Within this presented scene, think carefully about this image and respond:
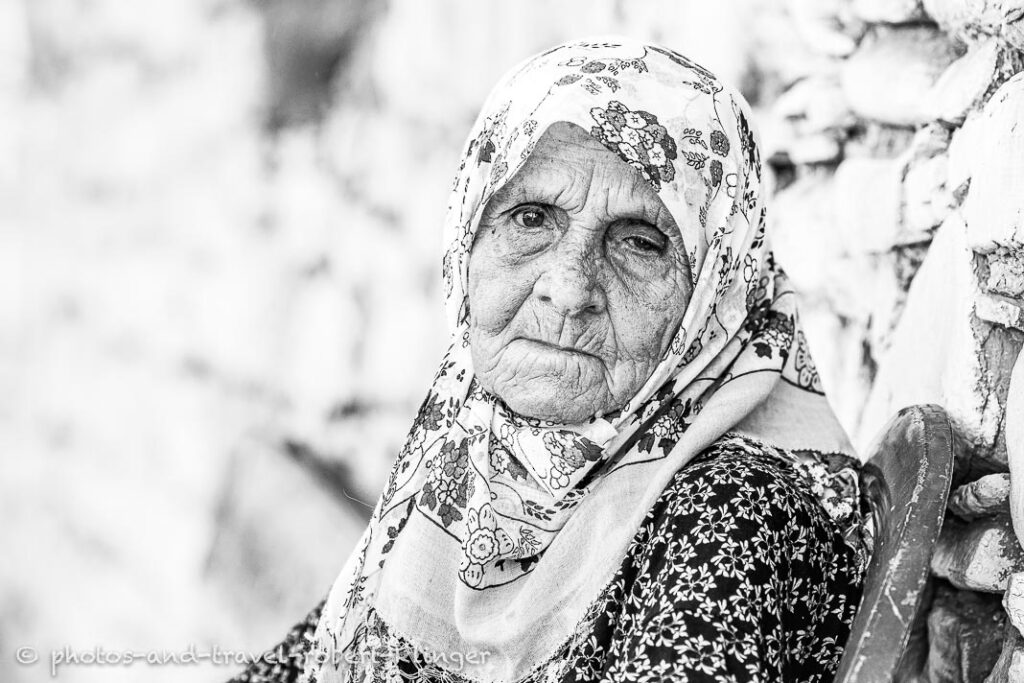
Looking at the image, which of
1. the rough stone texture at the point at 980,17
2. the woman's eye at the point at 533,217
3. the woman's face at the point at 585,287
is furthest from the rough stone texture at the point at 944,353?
the woman's eye at the point at 533,217

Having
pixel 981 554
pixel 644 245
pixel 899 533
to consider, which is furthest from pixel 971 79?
pixel 899 533

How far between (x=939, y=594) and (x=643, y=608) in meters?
0.73

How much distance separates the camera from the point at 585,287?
1.77 m

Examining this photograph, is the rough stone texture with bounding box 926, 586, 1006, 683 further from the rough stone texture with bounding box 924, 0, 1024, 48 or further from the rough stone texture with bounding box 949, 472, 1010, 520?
the rough stone texture with bounding box 924, 0, 1024, 48

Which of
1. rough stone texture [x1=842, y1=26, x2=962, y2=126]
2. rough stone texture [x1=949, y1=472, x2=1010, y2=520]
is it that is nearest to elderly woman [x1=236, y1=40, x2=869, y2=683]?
rough stone texture [x1=949, y1=472, x2=1010, y2=520]

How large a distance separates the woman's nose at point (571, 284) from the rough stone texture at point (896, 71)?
3.35 ft

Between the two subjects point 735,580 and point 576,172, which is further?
point 576,172

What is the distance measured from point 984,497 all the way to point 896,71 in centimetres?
116

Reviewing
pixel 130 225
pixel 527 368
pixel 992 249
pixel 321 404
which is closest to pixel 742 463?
pixel 527 368

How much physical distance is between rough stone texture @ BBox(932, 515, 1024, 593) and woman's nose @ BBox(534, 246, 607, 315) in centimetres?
75

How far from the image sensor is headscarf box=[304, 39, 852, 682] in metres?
1.77

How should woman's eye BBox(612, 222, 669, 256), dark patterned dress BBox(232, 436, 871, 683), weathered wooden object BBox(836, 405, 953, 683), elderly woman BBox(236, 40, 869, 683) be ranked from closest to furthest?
weathered wooden object BBox(836, 405, 953, 683), dark patterned dress BBox(232, 436, 871, 683), elderly woman BBox(236, 40, 869, 683), woman's eye BBox(612, 222, 669, 256)

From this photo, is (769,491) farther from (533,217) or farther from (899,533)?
(533,217)

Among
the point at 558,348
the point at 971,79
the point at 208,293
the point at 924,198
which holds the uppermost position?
the point at 971,79
